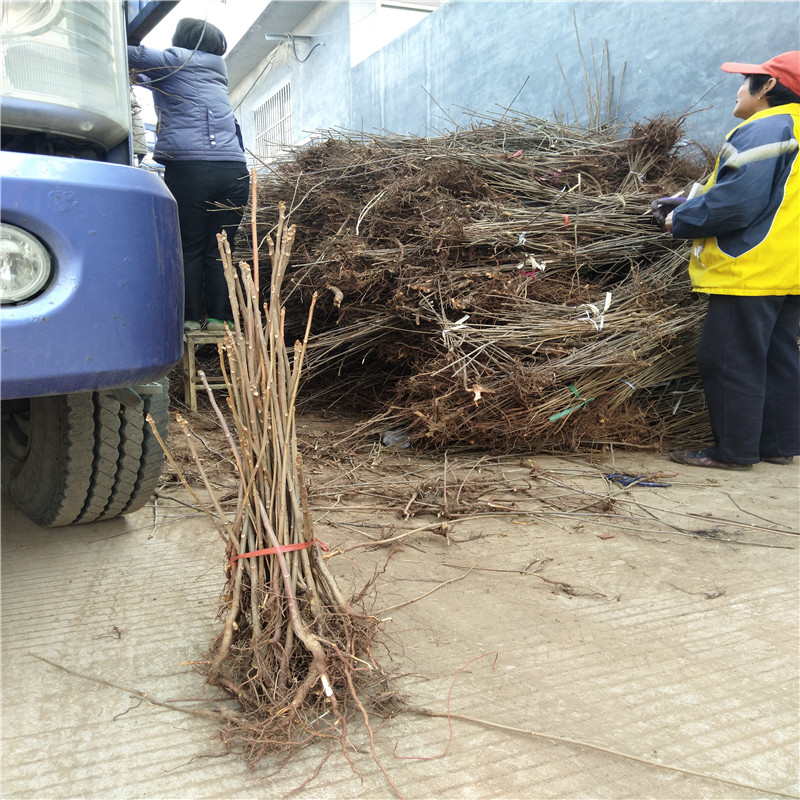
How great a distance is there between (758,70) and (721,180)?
58 cm

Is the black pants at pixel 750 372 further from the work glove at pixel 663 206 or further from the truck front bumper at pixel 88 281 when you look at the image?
the truck front bumper at pixel 88 281

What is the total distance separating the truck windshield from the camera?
1448mm

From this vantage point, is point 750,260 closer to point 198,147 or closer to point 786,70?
point 786,70

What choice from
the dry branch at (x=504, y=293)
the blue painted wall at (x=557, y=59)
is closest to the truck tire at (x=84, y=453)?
the dry branch at (x=504, y=293)

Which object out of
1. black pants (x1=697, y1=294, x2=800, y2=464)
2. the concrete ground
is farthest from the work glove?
the concrete ground

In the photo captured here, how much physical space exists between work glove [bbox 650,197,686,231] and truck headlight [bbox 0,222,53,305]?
3.29 m

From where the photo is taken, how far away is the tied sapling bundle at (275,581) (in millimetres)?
1383

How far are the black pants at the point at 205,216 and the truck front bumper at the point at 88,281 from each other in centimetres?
248

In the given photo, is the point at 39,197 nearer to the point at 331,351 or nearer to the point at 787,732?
the point at 787,732

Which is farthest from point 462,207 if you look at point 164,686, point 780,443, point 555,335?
point 164,686

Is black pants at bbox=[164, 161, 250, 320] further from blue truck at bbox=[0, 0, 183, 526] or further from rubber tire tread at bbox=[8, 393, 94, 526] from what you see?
blue truck at bbox=[0, 0, 183, 526]

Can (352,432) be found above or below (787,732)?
above

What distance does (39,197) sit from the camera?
1.31m

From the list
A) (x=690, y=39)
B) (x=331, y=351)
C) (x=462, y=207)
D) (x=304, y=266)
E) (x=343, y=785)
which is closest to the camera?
(x=343, y=785)
